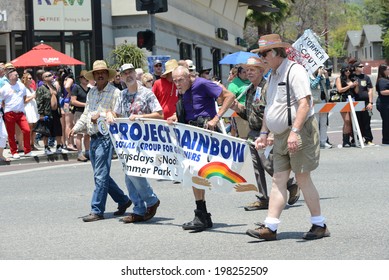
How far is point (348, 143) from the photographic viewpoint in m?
21.0

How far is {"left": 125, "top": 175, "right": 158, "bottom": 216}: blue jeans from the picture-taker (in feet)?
34.8

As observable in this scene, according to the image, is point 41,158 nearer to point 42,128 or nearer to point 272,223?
point 42,128

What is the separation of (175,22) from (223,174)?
1096 inches

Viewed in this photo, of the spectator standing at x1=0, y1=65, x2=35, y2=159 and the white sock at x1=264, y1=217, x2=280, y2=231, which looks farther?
the spectator standing at x1=0, y1=65, x2=35, y2=159

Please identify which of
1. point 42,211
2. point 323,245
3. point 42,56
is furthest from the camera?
point 42,56

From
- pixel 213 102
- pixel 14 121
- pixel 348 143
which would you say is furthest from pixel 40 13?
pixel 213 102

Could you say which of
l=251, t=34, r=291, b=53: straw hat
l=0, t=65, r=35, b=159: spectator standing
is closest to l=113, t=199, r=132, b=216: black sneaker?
l=251, t=34, r=291, b=53: straw hat

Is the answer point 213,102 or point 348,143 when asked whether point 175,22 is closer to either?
point 348,143

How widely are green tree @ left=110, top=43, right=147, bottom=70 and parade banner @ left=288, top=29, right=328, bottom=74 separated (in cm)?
1340

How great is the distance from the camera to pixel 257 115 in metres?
11.2

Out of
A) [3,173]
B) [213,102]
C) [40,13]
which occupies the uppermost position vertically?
[40,13]

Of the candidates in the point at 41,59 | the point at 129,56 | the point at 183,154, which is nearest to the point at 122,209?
the point at 183,154

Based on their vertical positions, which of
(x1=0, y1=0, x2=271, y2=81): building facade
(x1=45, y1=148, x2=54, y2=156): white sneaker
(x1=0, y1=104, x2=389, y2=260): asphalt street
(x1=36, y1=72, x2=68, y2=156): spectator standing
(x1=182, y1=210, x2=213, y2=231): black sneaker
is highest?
(x1=0, y1=0, x2=271, y2=81): building facade

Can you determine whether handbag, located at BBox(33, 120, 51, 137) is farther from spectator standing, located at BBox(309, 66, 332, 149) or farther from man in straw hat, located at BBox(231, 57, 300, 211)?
man in straw hat, located at BBox(231, 57, 300, 211)
